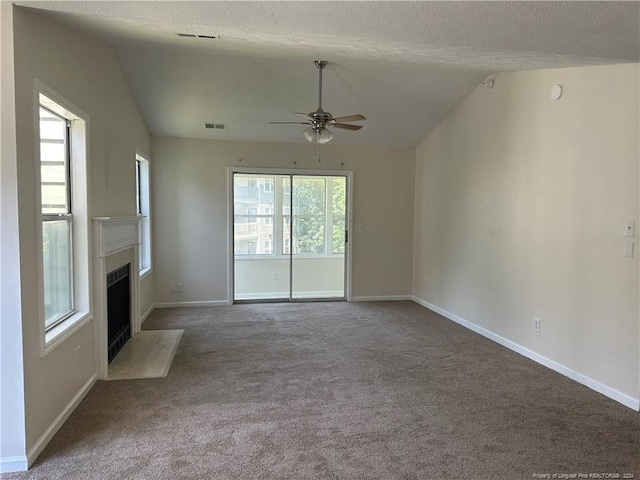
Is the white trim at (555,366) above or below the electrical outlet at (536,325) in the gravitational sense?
below

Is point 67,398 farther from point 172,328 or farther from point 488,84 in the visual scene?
point 488,84

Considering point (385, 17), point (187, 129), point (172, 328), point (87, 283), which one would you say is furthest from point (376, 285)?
point (385, 17)

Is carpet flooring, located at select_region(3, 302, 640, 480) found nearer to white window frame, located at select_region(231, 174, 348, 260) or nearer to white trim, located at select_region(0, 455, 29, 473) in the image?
white trim, located at select_region(0, 455, 29, 473)

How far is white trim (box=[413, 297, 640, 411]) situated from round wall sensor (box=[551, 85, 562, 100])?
233cm

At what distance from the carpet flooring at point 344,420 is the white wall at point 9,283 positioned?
21 centimetres

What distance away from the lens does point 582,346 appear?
3.23 m

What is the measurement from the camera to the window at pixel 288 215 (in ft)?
21.2

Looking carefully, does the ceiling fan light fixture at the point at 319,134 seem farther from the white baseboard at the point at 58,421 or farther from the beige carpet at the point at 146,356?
the white baseboard at the point at 58,421

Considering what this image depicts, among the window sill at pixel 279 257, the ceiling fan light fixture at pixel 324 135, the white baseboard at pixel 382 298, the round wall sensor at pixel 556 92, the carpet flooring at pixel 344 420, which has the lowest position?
the carpet flooring at pixel 344 420

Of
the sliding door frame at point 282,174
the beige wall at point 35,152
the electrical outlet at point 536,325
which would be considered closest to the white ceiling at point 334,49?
the beige wall at point 35,152

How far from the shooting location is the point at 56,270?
2.69m

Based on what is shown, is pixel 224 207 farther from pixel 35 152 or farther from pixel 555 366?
pixel 555 366

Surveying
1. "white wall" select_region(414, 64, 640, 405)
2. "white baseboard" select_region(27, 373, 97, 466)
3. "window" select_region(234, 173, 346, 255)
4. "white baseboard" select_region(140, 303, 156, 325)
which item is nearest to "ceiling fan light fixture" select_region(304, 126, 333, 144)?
"white wall" select_region(414, 64, 640, 405)

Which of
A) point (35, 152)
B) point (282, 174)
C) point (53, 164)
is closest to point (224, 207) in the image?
point (282, 174)
